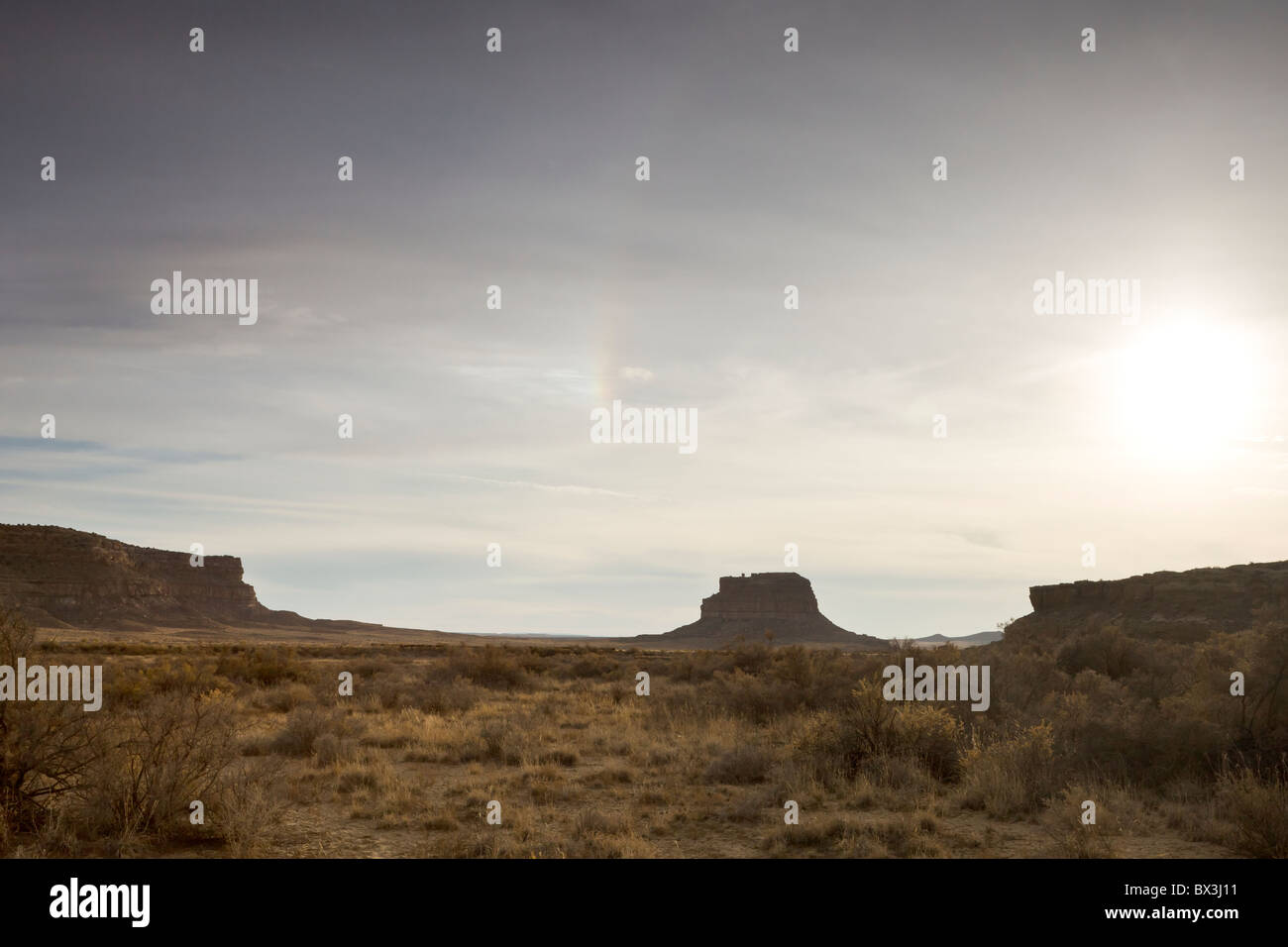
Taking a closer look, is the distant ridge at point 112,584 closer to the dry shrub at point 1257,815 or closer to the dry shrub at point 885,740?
the dry shrub at point 885,740

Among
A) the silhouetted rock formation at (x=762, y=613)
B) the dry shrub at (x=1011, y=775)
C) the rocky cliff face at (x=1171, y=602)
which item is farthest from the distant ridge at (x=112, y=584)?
the dry shrub at (x=1011, y=775)

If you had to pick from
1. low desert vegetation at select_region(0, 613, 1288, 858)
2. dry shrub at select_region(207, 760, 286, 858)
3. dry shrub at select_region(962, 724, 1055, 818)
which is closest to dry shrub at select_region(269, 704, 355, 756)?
low desert vegetation at select_region(0, 613, 1288, 858)

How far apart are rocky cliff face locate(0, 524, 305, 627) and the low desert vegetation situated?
102848 millimetres

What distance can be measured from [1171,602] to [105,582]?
132 meters

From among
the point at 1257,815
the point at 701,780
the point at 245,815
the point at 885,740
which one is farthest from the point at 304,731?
the point at 1257,815

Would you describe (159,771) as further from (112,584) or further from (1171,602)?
(112,584)

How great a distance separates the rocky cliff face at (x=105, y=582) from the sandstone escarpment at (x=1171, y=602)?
345 feet

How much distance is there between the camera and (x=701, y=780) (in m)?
12.9

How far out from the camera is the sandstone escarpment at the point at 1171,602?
126 feet

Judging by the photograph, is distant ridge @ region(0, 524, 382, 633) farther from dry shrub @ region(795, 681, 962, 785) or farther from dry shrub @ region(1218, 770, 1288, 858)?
dry shrub @ region(1218, 770, 1288, 858)

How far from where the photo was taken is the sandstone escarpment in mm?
38281
